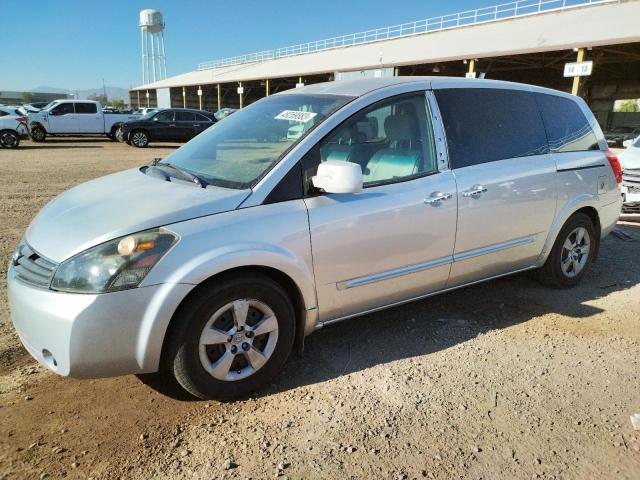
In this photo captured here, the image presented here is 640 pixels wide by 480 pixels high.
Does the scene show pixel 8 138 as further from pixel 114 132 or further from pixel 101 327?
pixel 101 327

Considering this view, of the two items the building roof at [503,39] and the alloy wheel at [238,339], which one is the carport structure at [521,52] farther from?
the alloy wheel at [238,339]

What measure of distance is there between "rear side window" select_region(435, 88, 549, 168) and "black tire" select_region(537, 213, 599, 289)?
2.58 feet

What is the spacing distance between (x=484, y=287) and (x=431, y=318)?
102cm

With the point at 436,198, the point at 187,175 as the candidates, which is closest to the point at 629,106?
the point at 436,198

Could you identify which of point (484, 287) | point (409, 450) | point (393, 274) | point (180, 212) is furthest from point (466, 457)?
point (484, 287)

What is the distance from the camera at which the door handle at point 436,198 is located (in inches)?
131

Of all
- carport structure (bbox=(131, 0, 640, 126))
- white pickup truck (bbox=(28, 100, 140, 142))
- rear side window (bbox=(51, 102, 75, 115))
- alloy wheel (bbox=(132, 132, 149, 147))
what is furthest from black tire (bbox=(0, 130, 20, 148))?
carport structure (bbox=(131, 0, 640, 126))

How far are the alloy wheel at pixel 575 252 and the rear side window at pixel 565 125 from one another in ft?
2.53

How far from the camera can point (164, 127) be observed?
21.3 metres

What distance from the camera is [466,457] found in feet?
7.91

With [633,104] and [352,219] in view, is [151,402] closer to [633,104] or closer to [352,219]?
[352,219]

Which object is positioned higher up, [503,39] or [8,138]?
[503,39]

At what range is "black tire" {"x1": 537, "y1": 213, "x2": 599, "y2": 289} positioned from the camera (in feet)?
14.5

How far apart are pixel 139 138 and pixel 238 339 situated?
2018 cm
